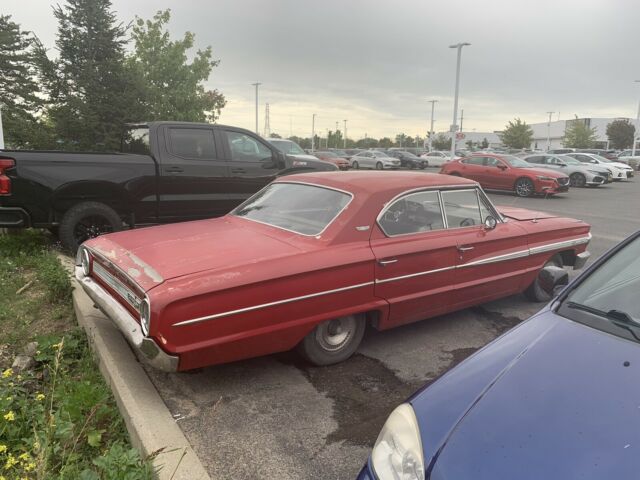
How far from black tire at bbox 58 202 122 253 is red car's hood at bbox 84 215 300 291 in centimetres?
222

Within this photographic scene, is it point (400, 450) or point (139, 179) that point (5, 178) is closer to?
point (139, 179)

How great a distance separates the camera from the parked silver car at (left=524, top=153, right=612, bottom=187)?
22.2 meters

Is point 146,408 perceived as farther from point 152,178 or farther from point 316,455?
point 152,178

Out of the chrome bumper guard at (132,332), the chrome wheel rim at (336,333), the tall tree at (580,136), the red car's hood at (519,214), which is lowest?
the chrome wheel rim at (336,333)

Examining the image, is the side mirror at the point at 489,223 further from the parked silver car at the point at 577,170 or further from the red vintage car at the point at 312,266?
the parked silver car at the point at 577,170

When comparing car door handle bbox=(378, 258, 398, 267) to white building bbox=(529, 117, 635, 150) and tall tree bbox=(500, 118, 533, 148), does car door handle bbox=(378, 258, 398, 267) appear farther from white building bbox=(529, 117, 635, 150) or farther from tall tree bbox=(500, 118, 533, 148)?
white building bbox=(529, 117, 635, 150)

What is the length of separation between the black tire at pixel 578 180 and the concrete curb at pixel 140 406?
76.5 feet

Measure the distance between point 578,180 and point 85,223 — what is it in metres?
22.4

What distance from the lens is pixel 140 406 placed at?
9.36 ft

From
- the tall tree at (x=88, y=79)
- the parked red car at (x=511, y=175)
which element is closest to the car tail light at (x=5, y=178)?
the tall tree at (x=88, y=79)

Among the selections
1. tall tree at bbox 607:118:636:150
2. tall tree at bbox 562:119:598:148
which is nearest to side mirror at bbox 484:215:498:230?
tall tree at bbox 562:119:598:148

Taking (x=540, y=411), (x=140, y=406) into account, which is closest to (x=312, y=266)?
(x=140, y=406)

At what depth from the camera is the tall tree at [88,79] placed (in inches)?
607

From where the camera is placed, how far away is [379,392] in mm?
3348
